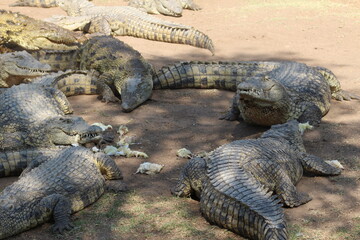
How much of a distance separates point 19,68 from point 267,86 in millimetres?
3739

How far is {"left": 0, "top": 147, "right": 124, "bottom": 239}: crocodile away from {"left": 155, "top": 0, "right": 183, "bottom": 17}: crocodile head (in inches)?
335

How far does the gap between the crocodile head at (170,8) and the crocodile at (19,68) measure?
19.1 feet

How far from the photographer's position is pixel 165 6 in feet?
46.0

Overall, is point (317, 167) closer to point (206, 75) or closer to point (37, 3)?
point (206, 75)

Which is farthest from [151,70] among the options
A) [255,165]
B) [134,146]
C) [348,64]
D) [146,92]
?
[255,165]

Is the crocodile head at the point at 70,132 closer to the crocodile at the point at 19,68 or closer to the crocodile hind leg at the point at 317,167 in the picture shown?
the crocodile at the point at 19,68

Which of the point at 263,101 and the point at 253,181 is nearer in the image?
the point at 253,181

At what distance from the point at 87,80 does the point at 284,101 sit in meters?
3.10

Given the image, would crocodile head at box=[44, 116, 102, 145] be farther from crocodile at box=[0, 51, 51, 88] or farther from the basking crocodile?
crocodile at box=[0, 51, 51, 88]

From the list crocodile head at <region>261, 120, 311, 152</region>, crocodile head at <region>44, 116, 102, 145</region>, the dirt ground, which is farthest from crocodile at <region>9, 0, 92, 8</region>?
crocodile head at <region>261, 120, 311, 152</region>

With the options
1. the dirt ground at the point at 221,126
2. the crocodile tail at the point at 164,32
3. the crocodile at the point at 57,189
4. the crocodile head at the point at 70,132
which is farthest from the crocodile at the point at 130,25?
the crocodile at the point at 57,189

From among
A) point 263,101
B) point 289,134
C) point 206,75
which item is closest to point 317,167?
point 289,134

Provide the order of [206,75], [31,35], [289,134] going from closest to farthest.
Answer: [289,134]
[206,75]
[31,35]

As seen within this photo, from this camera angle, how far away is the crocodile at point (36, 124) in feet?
21.5
